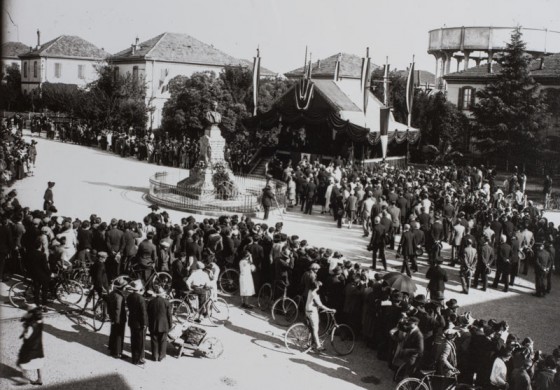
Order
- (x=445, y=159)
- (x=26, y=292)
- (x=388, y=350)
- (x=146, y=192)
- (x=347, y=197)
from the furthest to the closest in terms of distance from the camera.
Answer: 1. (x=445, y=159)
2. (x=146, y=192)
3. (x=347, y=197)
4. (x=26, y=292)
5. (x=388, y=350)

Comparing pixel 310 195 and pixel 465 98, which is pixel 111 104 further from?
pixel 465 98

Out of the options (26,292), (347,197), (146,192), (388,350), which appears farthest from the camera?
(146,192)

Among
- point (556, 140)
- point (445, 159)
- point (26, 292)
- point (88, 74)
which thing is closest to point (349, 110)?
point (445, 159)

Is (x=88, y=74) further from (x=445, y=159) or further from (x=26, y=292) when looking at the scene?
(x=26, y=292)

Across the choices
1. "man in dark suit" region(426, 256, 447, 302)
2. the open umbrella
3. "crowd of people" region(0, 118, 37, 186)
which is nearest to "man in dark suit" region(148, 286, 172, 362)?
the open umbrella

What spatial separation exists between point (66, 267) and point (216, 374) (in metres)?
4.70

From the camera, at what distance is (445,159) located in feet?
132

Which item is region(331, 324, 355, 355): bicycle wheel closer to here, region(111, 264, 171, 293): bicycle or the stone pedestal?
region(111, 264, 171, 293): bicycle

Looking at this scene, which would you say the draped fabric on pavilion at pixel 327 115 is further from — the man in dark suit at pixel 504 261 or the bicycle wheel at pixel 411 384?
the bicycle wheel at pixel 411 384

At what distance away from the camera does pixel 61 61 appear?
53.2 meters

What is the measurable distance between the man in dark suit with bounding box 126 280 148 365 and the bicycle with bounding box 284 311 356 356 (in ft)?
8.61

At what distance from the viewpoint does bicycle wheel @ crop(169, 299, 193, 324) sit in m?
11.8

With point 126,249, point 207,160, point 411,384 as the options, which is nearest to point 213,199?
point 207,160

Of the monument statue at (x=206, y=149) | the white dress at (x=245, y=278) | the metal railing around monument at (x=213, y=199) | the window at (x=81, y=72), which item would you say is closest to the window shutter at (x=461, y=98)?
the metal railing around monument at (x=213, y=199)
